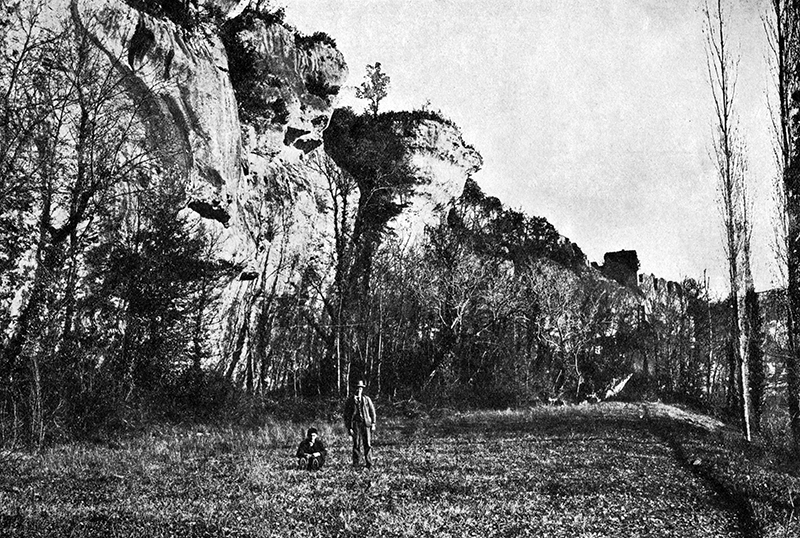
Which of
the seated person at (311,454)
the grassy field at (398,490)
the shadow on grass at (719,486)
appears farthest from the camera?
the seated person at (311,454)

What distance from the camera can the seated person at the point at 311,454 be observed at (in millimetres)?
12604

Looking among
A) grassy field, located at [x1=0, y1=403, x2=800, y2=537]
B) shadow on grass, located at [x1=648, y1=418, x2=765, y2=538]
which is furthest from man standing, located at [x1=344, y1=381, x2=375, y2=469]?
shadow on grass, located at [x1=648, y1=418, x2=765, y2=538]

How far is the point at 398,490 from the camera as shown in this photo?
1087cm

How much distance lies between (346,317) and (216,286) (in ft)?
31.4

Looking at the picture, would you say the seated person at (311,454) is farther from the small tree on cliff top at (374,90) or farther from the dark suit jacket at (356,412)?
the small tree on cliff top at (374,90)

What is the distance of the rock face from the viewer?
2295 cm

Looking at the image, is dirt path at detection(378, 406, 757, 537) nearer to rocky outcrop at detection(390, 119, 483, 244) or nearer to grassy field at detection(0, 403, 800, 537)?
grassy field at detection(0, 403, 800, 537)

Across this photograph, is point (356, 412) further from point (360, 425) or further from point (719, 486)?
point (719, 486)

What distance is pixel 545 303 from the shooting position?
139 ft

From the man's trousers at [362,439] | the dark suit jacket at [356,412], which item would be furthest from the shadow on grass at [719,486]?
the dark suit jacket at [356,412]

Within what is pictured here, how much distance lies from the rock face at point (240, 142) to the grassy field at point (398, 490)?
33.8ft

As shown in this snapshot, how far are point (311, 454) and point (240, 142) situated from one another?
18884mm

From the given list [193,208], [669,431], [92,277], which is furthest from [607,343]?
[92,277]

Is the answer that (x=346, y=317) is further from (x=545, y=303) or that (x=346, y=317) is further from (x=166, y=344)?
(x=545, y=303)
